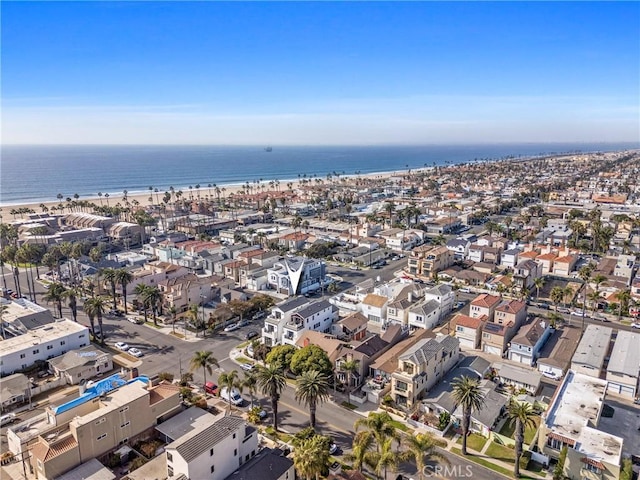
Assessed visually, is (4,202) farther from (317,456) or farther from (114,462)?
(317,456)

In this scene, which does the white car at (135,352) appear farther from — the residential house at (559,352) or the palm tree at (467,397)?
the residential house at (559,352)

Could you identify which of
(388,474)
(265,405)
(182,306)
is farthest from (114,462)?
(182,306)

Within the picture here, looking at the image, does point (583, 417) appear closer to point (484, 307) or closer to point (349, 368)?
point (349, 368)

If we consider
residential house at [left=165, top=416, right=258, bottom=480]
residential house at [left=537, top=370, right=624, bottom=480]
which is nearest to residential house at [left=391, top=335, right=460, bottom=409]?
residential house at [left=537, top=370, right=624, bottom=480]

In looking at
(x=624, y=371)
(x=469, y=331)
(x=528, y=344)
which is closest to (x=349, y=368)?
(x=469, y=331)

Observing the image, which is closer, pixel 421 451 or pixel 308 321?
pixel 421 451

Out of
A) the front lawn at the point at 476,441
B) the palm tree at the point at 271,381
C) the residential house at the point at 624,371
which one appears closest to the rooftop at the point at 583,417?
the residential house at the point at 624,371

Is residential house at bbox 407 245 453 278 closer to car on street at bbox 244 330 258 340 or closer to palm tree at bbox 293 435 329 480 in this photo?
car on street at bbox 244 330 258 340
